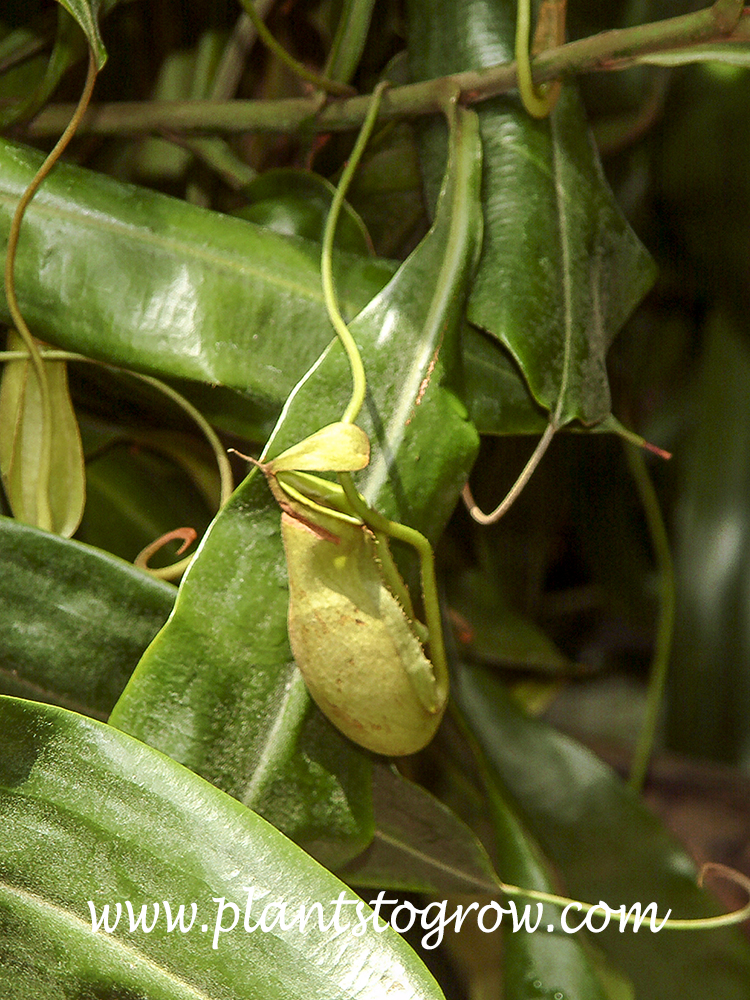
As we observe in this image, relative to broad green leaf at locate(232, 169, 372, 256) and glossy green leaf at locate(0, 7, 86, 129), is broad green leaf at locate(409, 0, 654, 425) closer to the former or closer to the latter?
broad green leaf at locate(232, 169, 372, 256)

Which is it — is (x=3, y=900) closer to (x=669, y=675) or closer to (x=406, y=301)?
(x=406, y=301)

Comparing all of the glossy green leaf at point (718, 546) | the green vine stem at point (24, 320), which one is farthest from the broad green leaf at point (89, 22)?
the glossy green leaf at point (718, 546)

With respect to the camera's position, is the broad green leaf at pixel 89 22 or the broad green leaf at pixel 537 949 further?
the broad green leaf at pixel 537 949

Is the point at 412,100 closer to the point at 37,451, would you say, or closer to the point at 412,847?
the point at 37,451

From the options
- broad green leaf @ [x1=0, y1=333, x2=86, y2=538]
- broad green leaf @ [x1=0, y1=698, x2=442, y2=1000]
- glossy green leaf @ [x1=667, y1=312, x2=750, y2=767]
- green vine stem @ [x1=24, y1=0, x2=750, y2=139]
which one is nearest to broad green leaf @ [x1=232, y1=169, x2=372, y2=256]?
green vine stem @ [x1=24, y1=0, x2=750, y2=139]

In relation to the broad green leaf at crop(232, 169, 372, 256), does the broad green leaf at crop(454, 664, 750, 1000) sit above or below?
below

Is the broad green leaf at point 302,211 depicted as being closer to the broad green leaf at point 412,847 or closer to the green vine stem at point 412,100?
the green vine stem at point 412,100

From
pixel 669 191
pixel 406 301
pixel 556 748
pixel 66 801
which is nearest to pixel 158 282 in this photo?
pixel 406 301

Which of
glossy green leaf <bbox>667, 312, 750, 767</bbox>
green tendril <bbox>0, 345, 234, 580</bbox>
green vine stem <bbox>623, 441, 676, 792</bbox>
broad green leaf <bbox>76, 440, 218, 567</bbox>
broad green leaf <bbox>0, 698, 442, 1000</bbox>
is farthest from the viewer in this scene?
glossy green leaf <bbox>667, 312, 750, 767</bbox>
